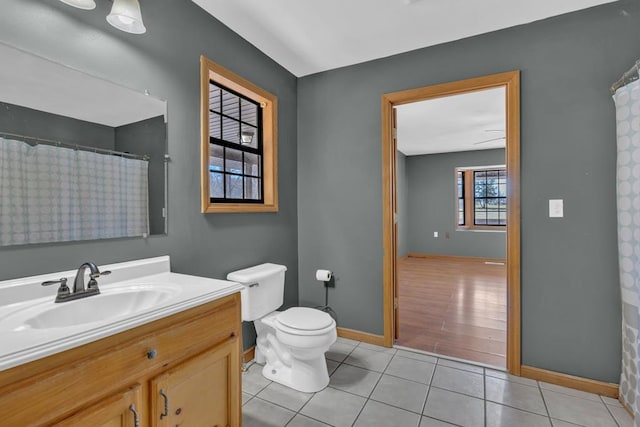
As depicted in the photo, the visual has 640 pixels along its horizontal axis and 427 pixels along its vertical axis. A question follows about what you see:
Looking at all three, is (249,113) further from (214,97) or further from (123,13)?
(123,13)

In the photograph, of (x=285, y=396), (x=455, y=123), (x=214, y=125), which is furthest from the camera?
(x=455, y=123)

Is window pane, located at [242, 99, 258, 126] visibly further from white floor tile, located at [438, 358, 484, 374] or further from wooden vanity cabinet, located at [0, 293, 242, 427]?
white floor tile, located at [438, 358, 484, 374]

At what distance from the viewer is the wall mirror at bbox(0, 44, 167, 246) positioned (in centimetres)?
116

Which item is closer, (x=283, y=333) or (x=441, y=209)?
(x=283, y=333)

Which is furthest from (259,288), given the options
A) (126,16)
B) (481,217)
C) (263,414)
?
(481,217)

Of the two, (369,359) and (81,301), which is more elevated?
(81,301)

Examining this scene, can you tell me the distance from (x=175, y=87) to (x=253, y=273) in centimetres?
125

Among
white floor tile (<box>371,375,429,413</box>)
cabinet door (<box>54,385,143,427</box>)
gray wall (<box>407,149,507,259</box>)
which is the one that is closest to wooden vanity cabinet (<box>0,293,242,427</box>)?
cabinet door (<box>54,385,143,427</box>)

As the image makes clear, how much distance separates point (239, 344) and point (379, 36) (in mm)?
2214

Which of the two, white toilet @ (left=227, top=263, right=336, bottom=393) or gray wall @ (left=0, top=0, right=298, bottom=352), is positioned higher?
gray wall @ (left=0, top=0, right=298, bottom=352)

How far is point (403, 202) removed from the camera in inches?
263

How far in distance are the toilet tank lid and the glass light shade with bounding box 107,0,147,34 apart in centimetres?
142

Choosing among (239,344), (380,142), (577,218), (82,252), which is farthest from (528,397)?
(82,252)

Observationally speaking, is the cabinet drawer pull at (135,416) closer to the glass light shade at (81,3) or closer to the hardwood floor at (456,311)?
the glass light shade at (81,3)
